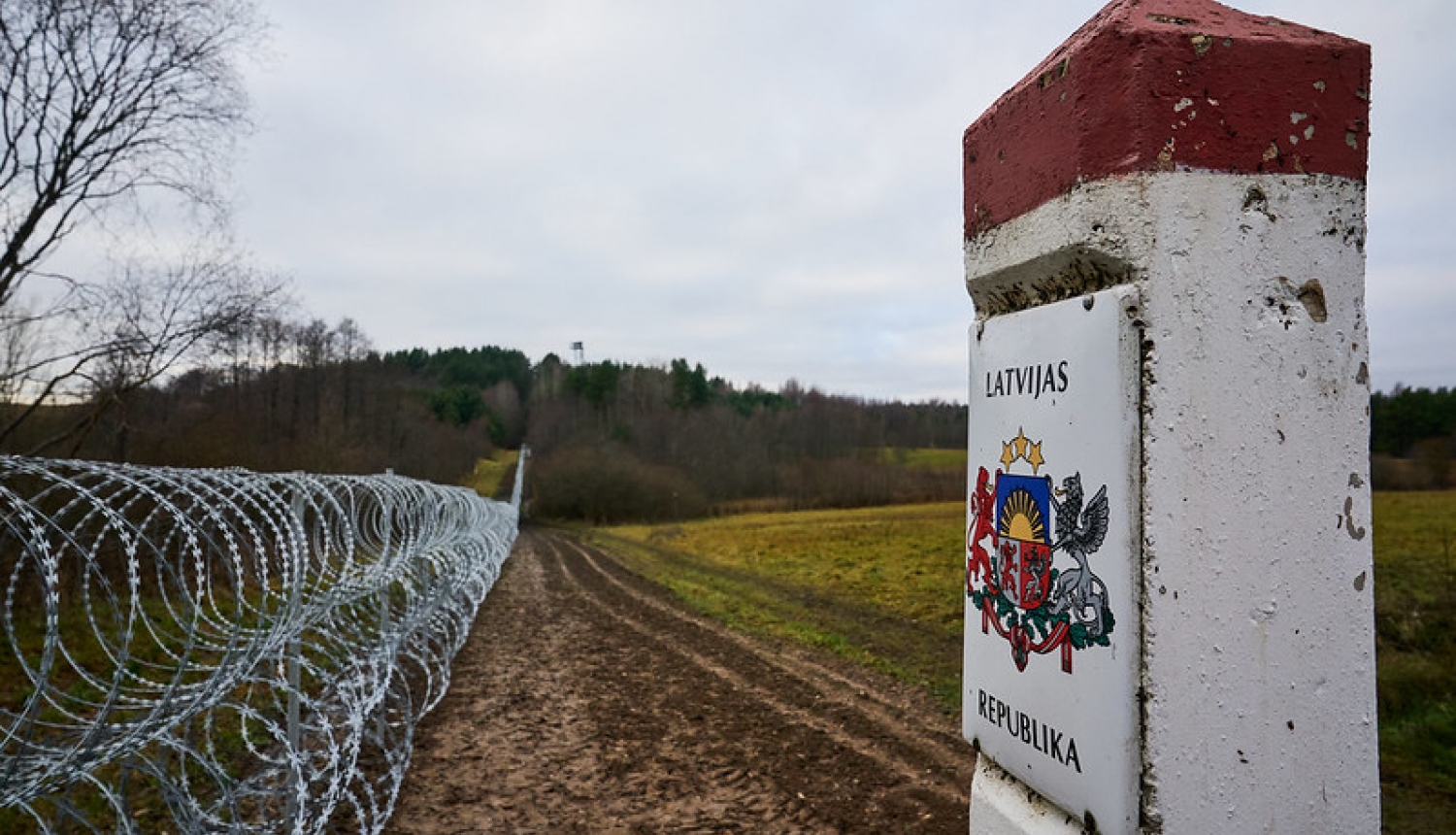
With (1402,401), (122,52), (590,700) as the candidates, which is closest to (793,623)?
(590,700)

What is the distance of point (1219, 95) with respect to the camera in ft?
5.20

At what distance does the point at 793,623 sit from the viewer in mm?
12320

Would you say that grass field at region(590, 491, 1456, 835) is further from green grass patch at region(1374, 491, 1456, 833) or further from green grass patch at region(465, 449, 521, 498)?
green grass patch at region(465, 449, 521, 498)

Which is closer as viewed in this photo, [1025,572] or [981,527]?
[1025,572]

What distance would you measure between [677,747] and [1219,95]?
6.09 m

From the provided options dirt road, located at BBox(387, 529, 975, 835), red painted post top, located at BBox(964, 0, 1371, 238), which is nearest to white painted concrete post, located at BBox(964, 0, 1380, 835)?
red painted post top, located at BBox(964, 0, 1371, 238)

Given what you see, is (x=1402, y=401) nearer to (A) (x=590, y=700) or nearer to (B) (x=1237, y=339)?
(A) (x=590, y=700)

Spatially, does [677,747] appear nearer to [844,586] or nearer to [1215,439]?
[1215,439]

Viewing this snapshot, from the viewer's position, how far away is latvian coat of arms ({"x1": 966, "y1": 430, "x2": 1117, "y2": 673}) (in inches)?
63.9

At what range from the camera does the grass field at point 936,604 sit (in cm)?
623

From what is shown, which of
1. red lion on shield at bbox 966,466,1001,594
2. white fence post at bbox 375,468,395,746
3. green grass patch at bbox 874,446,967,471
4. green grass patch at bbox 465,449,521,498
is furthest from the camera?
green grass patch at bbox 465,449,521,498

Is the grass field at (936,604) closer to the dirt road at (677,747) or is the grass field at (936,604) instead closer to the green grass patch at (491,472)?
the dirt road at (677,747)

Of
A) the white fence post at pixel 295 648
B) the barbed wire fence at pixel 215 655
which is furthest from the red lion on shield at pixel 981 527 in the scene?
the white fence post at pixel 295 648

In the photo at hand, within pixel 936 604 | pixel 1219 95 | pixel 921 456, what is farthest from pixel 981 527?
pixel 921 456
